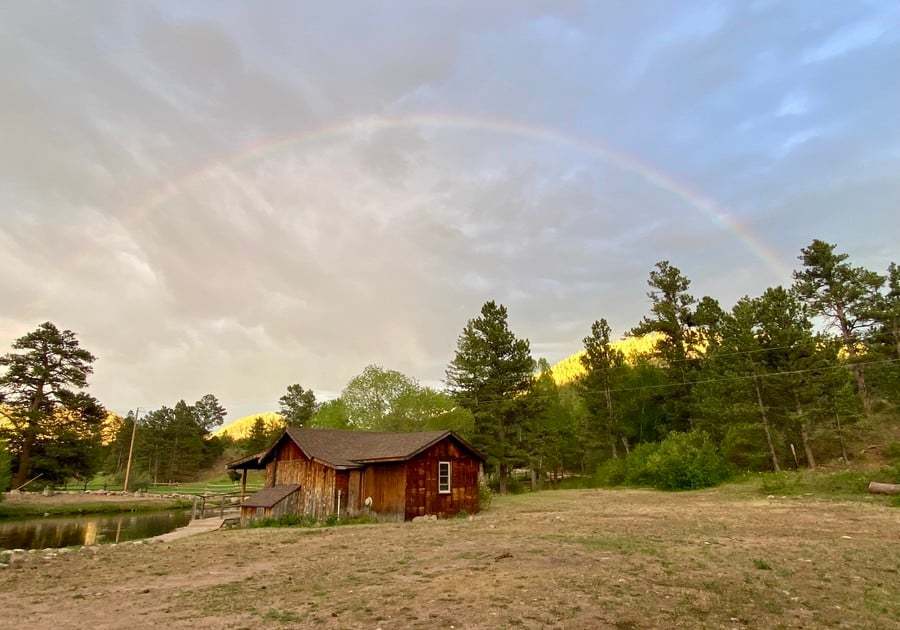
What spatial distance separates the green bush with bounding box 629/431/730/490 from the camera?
33312 mm

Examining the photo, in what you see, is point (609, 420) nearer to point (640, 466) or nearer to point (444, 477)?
point (640, 466)

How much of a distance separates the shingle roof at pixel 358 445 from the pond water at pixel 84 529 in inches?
332

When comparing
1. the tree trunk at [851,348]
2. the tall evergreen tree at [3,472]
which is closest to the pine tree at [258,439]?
the tall evergreen tree at [3,472]

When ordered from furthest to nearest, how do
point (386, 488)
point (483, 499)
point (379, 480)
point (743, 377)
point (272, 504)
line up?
point (743, 377) → point (483, 499) → point (272, 504) → point (379, 480) → point (386, 488)

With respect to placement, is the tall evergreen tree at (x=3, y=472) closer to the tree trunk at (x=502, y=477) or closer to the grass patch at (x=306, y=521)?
the grass patch at (x=306, y=521)

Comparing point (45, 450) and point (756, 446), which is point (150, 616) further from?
point (45, 450)

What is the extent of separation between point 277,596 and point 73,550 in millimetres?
12176

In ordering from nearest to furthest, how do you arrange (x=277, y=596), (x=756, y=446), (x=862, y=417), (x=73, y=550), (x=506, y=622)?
(x=506, y=622)
(x=277, y=596)
(x=73, y=550)
(x=862, y=417)
(x=756, y=446)

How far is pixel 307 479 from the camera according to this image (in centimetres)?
2623

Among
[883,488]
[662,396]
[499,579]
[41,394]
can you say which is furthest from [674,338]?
[41,394]

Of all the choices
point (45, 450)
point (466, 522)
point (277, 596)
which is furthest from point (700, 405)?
point (45, 450)

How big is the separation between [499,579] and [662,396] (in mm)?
41741

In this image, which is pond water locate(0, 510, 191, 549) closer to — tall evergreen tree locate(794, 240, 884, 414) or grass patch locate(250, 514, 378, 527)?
grass patch locate(250, 514, 378, 527)

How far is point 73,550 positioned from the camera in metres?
16.2
